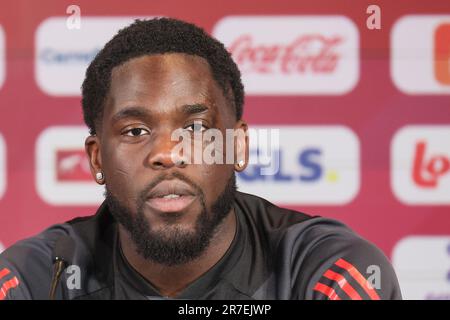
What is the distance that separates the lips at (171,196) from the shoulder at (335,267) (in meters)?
0.22

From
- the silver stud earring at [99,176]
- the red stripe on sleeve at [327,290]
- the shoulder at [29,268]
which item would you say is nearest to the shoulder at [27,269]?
Result: the shoulder at [29,268]

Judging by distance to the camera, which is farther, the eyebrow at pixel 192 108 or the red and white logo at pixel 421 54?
the red and white logo at pixel 421 54

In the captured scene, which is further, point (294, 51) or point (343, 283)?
point (294, 51)

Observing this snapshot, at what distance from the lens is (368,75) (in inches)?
67.0

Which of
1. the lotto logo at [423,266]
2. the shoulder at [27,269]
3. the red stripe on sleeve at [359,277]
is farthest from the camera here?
the lotto logo at [423,266]

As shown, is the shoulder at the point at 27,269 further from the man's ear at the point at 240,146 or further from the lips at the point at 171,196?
the man's ear at the point at 240,146

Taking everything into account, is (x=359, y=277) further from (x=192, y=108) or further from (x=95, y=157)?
(x=95, y=157)

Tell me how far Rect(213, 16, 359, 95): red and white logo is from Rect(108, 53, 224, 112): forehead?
54 centimetres

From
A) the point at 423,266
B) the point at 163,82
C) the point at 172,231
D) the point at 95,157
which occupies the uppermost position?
the point at 163,82

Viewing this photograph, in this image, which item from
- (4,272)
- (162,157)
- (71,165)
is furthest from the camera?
(71,165)

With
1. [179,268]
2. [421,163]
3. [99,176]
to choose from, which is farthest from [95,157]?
[421,163]

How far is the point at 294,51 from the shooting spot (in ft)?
5.55

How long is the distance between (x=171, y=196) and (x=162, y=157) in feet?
0.21

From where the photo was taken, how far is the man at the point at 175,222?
1098 mm
